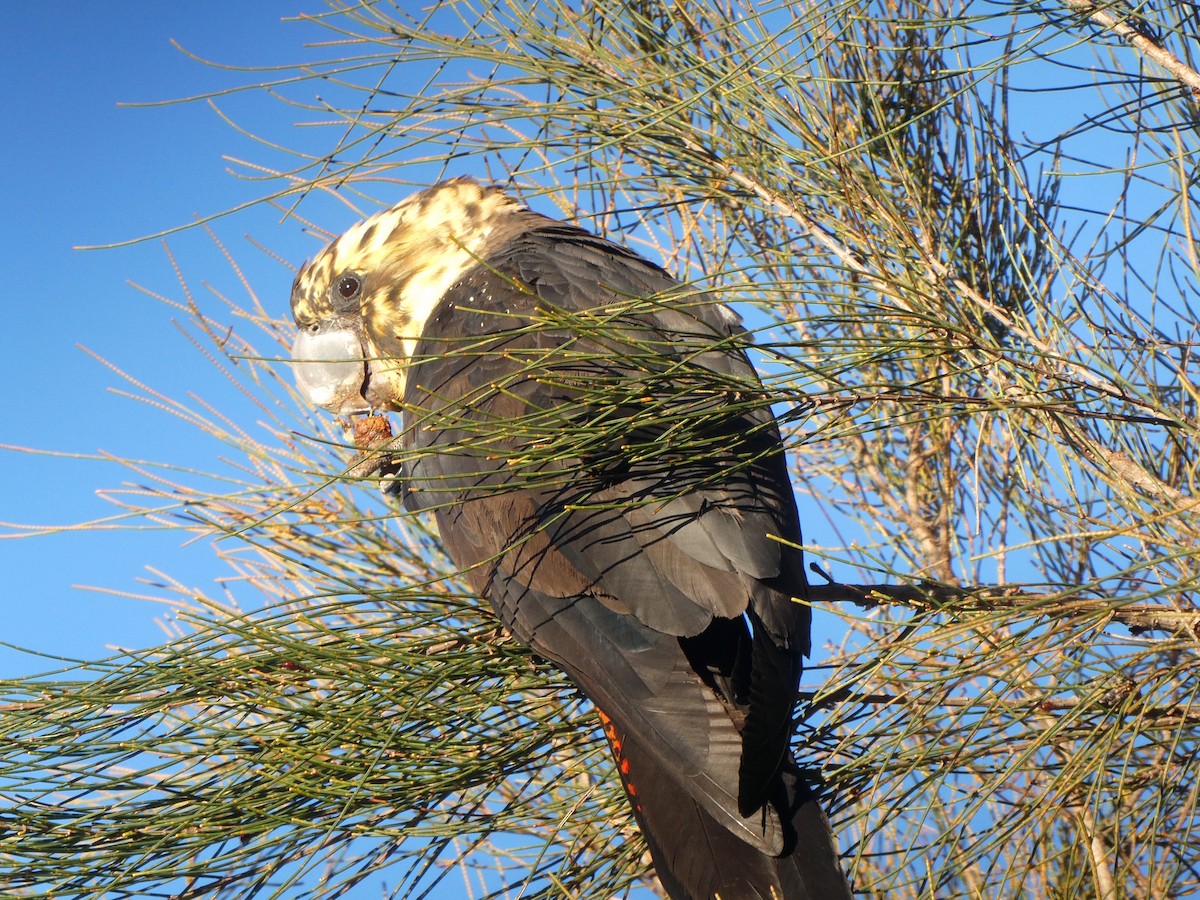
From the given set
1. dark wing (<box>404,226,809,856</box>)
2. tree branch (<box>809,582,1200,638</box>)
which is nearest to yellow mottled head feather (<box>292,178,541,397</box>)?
dark wing (<box>404,226,809,856</box>)

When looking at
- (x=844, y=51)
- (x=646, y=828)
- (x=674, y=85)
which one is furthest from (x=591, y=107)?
(x=646, y=828)

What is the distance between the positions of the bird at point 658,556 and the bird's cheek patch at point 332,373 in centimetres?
79

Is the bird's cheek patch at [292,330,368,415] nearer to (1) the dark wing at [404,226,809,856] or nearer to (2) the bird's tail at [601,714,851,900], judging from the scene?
(1) the dark wing at [404,226,809,856]

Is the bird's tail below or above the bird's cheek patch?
below

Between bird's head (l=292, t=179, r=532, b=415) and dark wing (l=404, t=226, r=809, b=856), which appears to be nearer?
dark wing (l=404, t=226, r=809, b=856)

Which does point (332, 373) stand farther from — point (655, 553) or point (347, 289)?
point (655, 553)

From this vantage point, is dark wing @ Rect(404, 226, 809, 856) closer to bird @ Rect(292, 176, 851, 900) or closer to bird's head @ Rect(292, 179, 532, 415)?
bird @ Rect(292, 176, 851, 900)

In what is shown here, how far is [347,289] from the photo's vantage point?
2703 millimetres

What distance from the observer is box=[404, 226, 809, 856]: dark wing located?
4.31 feet

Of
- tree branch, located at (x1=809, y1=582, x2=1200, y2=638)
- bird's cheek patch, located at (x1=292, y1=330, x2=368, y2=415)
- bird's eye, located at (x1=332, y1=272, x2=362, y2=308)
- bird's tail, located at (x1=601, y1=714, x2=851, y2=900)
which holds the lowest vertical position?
bird's tail, located at (x1=601, y1=714, x2=851, y2=900)

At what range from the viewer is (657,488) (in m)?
1.49

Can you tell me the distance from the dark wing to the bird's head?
34.5 inches

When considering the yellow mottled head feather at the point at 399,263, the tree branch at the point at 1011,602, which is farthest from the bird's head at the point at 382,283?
the tree branch at the point at 1011,602

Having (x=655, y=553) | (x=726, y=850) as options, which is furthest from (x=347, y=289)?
(x=726, y=850)
